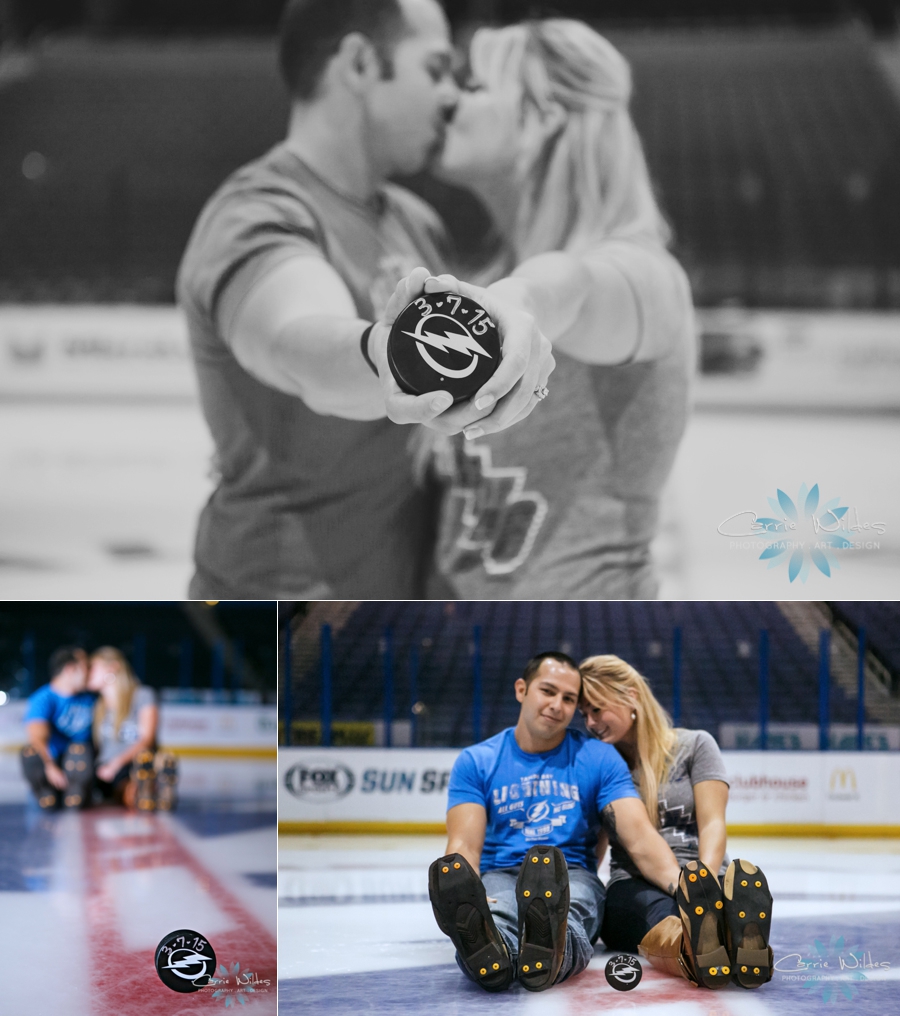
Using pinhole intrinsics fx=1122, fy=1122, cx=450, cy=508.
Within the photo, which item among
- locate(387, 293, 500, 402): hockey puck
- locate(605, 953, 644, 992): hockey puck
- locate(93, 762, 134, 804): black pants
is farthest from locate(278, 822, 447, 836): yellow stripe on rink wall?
locate(93, 762, 134, 804): black pants

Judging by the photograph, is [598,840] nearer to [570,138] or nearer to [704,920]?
[704,920]

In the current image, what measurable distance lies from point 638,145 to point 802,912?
6.98 feet

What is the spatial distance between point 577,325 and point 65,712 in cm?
418

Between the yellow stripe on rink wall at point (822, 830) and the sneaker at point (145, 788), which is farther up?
the yellow stripe on rink wall at point (822, 830)

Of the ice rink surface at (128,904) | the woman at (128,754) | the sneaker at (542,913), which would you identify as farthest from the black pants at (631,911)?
the woman at (128,754)

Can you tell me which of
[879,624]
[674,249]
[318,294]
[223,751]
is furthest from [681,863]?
[223,751]

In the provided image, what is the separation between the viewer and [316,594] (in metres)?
2.86

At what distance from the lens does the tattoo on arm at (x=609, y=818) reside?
110 inches

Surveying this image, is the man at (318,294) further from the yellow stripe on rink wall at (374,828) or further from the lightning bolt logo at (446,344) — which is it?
the yellow stripe on rink wall at (374,828)

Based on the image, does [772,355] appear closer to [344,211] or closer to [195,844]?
[344,211]

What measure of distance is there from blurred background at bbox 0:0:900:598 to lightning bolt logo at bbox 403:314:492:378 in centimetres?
32

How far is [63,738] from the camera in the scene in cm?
591

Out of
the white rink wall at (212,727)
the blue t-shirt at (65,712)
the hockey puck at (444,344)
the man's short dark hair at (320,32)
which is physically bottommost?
the white rink wall at (212,727)

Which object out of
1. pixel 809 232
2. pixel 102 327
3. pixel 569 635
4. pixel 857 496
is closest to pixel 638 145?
pixel 809 232
